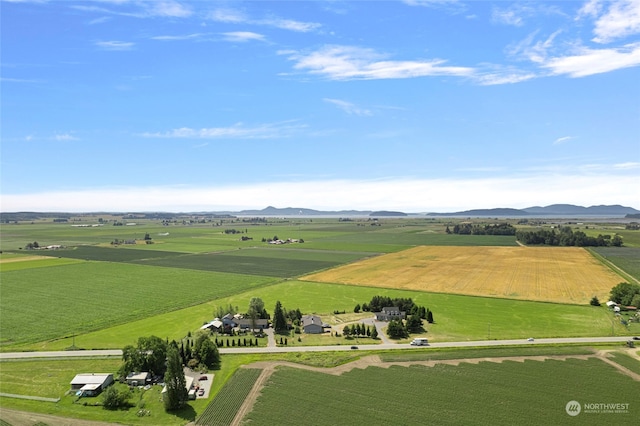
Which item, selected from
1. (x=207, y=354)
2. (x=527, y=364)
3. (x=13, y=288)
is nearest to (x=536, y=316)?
(x=527, y=364)

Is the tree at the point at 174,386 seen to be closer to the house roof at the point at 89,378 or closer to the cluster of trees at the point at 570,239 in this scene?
the house roof at the point at 89,378

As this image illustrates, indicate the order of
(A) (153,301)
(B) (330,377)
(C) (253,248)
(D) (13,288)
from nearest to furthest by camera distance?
(B) (330,377) → (A) (153,301) → (D) (13,288) → (C) (253,248)

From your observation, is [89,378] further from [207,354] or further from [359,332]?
[359,332]

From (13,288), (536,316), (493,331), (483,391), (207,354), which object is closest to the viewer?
(483,391)

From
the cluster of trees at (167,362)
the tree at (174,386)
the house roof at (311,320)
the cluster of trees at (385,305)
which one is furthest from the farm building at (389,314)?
the tree at (174,386)

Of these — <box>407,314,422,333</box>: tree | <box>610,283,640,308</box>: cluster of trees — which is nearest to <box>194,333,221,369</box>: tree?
<box>407,314,422,333</box>: tree

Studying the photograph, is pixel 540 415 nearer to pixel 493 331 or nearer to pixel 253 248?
pixel 493 331

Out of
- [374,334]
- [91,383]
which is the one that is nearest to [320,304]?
[374,334]
